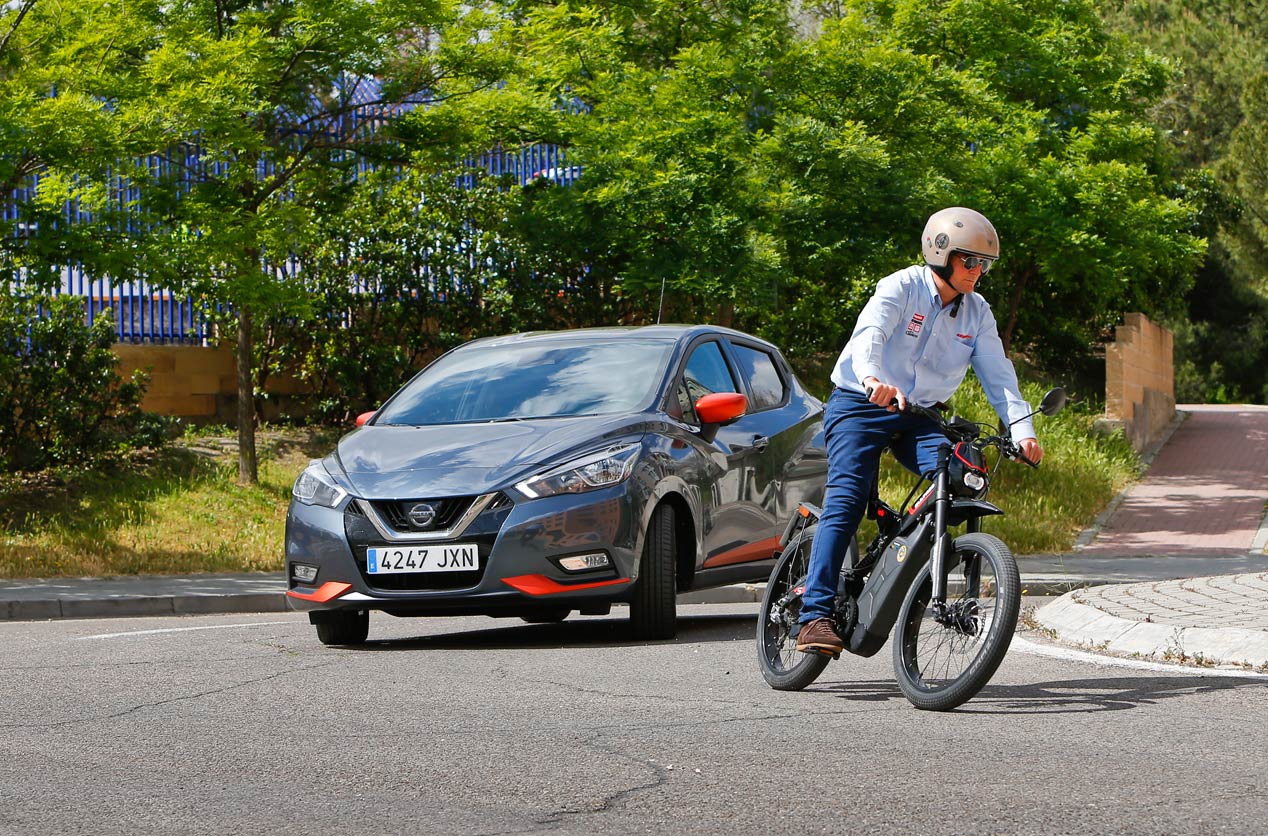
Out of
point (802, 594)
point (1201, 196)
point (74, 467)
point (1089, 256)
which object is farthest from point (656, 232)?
point (1201, 196)

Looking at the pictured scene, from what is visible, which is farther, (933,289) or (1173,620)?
(1173,620)

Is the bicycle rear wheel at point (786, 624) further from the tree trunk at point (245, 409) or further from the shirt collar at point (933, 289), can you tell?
the tree trunk at point (245, 409)

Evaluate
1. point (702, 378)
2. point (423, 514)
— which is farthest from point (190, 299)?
point (423, 514)

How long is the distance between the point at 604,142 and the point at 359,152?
248 cm

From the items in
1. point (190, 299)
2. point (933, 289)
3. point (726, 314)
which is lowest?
point (726, 314)

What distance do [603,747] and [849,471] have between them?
156 centimetres

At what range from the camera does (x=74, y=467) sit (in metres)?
17.9

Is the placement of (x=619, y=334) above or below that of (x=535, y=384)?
above

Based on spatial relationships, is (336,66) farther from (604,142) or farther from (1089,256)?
(1089,256)

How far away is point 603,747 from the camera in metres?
5.85

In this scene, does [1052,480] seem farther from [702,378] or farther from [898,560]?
[898,560]

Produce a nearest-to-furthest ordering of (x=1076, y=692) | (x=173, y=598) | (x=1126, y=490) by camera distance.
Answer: (x=1076, y=692)
(x=173, y=598)
(x=1126, y=490)

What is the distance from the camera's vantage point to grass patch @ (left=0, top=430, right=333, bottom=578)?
14531mm

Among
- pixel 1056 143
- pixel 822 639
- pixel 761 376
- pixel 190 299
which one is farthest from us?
pixel 1056 143
